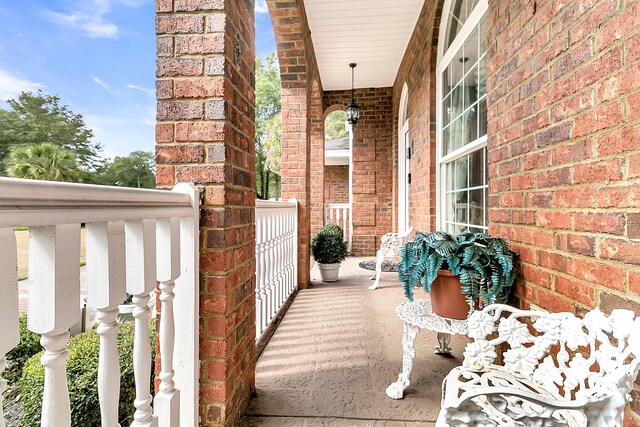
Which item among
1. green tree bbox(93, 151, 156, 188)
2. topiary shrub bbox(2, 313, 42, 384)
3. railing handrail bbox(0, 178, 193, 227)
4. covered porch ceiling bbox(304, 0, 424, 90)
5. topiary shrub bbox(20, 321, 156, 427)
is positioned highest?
covered porch ceiling bbox(304, 0, 424, 90)

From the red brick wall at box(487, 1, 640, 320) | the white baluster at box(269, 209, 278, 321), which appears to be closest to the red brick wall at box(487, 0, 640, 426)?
the red brick wall at box(487, 1, 640, 320)

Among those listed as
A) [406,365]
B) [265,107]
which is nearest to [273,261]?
[406,365]

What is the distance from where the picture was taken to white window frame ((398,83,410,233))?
5.35m

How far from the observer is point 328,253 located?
4188mm

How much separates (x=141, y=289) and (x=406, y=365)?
4.32 feet

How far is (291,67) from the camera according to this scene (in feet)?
12.3

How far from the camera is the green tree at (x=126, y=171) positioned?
4352 mm

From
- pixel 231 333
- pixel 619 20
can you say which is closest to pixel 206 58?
pixel 231 333

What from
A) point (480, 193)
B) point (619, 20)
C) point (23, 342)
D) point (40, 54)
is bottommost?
point (23, 342)

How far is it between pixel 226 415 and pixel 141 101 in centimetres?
1379

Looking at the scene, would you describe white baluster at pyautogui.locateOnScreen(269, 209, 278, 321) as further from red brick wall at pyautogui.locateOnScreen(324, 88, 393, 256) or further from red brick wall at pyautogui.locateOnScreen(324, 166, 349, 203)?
red brick wall at pyautogui.locateOnScreen(324, 166, 349, 203)

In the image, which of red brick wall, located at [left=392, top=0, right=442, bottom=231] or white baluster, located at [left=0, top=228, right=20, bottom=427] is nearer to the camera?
white baluster, located at [left=0, top=228, right=20, bottom=427]

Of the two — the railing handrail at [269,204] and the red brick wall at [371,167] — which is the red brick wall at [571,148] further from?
the red brick wall at [371,167]

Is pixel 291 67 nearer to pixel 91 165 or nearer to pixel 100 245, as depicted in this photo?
pixel 100 245
